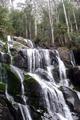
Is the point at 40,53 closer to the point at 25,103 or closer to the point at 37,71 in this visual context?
the point at 37,71

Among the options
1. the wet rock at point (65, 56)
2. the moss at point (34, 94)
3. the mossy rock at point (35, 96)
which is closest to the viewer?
the mossy rock at point (35, 96)

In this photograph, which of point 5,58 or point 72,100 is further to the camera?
point 5,58

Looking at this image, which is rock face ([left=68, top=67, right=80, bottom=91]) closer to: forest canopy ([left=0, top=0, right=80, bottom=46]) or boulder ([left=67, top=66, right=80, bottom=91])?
boulder ([left=67, top=66, right=80, bottom=91])

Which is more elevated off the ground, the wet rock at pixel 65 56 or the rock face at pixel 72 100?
the wet rock at pixel 65 56

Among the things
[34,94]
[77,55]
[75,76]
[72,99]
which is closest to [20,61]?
[75,76]

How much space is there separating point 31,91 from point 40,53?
705 cm

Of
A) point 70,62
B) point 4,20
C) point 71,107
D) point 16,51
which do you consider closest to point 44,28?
point 4,20

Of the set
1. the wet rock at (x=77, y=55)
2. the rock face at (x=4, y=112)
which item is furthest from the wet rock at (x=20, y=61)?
the rock face at (x=4, y=112)

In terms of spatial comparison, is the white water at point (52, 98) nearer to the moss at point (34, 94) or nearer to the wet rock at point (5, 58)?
the moss at point (34, 94)

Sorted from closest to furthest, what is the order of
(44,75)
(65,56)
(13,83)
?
(13,83) < (44,75) < (65,56)

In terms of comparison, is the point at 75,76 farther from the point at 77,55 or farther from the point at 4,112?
the point at 4,112

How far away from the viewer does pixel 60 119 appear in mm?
17203

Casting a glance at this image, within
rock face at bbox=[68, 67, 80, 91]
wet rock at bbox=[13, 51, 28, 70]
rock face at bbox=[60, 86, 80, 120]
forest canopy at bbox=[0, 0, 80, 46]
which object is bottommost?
rock face at bbox=[60, 86, 80, 120]

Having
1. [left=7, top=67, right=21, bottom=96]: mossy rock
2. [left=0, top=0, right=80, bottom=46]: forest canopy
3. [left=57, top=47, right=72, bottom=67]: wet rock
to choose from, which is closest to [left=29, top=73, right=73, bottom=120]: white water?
[left=7, top=67, right=21, bottom=96]: mossy rock
